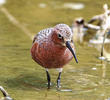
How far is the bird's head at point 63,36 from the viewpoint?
251 inches

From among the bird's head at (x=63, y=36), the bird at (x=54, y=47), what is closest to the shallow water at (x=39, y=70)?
the bird at (x=54, y=47)

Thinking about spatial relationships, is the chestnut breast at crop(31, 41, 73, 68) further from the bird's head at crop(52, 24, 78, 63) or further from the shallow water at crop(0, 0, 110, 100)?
the shallow water at crop(0, 0, 110, 100)

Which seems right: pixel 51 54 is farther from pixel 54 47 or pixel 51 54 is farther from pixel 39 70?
pixel 39 70

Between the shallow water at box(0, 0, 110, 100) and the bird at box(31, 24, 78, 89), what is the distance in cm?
42

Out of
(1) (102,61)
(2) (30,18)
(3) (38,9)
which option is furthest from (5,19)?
(1) (102,61)

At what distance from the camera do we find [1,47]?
31.6 feet

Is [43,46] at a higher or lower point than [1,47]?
higher

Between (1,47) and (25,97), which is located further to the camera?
(1,47)

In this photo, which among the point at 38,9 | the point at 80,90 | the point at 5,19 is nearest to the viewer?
the point at 80,90

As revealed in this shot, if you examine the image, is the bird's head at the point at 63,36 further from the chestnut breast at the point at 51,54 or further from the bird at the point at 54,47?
the chestnut breast at the point at 51,54

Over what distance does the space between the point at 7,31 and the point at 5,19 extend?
1253mm

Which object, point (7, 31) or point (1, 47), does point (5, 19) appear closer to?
point (7, 31)

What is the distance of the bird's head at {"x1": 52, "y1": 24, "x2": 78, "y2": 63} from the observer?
20.9 ft

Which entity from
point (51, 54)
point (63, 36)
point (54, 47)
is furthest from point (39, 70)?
point (63, 36)
